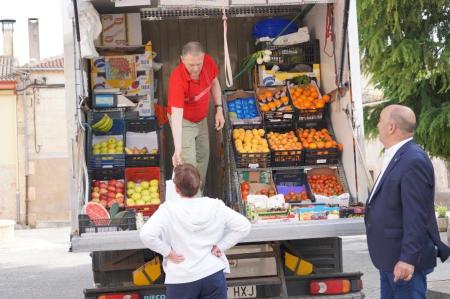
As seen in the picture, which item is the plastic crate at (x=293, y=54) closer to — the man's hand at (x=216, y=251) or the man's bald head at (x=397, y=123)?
the man's bald head at (x=397, y=123)

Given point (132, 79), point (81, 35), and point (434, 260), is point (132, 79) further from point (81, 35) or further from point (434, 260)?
point (434, 260)

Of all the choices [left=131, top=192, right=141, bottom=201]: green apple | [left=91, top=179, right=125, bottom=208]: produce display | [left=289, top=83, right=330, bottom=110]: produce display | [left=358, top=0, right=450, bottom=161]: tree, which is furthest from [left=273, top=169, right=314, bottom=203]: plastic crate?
[left=358, top=0, right=450, bottom=161]: tree

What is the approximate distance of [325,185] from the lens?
7.20 meters

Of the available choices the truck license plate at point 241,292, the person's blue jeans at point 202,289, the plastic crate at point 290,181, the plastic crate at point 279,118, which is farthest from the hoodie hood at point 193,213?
the plastic crate at point 279,118

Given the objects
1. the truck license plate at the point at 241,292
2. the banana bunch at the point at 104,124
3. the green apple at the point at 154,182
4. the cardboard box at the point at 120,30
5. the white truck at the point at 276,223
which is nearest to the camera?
the white truck at the point at 276,223

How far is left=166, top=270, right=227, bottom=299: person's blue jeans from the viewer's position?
459 cm

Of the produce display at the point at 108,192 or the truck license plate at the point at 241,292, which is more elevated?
the produce display at the point at 108,192

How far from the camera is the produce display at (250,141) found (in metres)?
7.36

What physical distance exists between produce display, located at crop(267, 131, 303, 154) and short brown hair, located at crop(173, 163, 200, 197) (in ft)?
9.37

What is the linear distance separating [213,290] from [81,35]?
3.03 m

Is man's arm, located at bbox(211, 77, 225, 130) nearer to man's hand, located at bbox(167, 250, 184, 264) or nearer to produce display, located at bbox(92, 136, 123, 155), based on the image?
produce display, located at bbox(92, 136, 123, 155)

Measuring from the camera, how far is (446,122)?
12477 millimetres

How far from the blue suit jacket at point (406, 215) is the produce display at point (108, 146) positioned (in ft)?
11.0

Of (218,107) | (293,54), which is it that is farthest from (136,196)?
(293,54)
